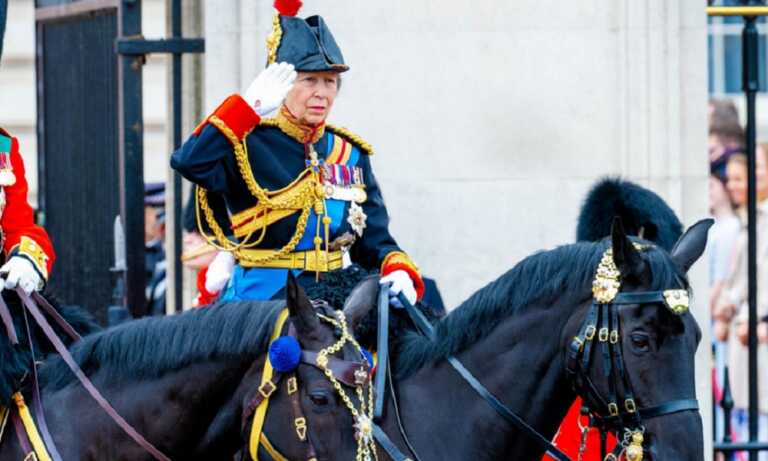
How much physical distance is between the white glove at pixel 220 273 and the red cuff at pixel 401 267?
2.14ft

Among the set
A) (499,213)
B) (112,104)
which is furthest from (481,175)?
(112,104)

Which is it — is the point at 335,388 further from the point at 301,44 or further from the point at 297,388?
the point at 301,44

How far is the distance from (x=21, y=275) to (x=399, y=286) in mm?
1230

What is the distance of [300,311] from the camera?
496cm

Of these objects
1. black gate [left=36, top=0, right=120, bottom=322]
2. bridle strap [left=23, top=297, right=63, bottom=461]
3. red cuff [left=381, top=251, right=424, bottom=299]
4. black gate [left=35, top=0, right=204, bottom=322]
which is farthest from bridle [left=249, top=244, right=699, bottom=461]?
black gate [left=36, top=0, right=120, bottom=322]

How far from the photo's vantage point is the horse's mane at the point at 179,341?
198 inches

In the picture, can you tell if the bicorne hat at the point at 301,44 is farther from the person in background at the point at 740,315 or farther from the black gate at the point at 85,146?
the person in background at the point at 740,315

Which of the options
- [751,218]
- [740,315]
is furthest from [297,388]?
[740,315]

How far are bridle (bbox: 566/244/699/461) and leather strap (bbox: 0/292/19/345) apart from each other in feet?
5.34

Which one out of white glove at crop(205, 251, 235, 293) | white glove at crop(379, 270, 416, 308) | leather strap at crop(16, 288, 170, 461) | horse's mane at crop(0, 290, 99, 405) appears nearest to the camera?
leather strap at crop(16, 288, 170, 461)

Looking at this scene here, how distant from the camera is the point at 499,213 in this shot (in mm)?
8016

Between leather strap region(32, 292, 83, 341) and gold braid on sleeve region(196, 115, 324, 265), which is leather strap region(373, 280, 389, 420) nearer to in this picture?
gold braid on sleeve region(196, 115, 324, 265)

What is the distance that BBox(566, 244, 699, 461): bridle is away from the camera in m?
5.34

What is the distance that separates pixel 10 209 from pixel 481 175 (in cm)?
265
